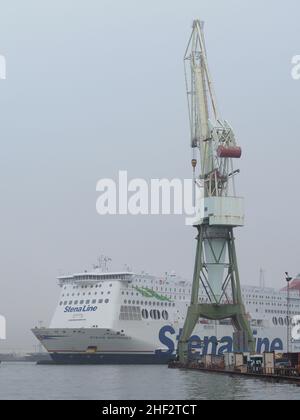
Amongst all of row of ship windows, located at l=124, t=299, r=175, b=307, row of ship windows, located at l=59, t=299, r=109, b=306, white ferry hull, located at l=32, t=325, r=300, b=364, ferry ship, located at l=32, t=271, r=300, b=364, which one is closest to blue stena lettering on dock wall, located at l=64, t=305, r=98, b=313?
ferry ship, located at l=32, t=271, r=300, b=364

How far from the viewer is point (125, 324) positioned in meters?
75.1

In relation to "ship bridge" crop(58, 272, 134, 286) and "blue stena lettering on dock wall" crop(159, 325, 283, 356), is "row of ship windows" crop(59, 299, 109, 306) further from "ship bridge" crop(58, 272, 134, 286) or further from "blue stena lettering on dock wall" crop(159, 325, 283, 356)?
"blue stena lettering on dock wall" crop(159, 325, 283, 356)

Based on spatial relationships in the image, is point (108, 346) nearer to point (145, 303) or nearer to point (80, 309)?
point (80, 309)

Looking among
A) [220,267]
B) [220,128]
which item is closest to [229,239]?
[220,267]

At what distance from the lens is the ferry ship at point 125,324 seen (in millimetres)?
73000

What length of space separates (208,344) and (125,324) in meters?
11.4

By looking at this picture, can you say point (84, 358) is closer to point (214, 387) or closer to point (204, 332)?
point (204, 332)

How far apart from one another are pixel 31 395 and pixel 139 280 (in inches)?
1818

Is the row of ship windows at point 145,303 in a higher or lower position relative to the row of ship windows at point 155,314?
higher

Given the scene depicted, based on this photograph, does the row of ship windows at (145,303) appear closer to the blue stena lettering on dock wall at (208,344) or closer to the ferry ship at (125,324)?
the ferry ship at (125,324)

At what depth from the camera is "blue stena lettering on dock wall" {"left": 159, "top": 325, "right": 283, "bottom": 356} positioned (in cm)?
7699

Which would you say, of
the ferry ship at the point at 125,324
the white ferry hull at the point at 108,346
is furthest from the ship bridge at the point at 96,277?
the white ferry hull at the point at 108,346

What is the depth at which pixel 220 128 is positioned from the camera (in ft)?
214

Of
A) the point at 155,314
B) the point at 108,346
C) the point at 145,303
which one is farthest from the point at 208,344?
the point at 108,346
